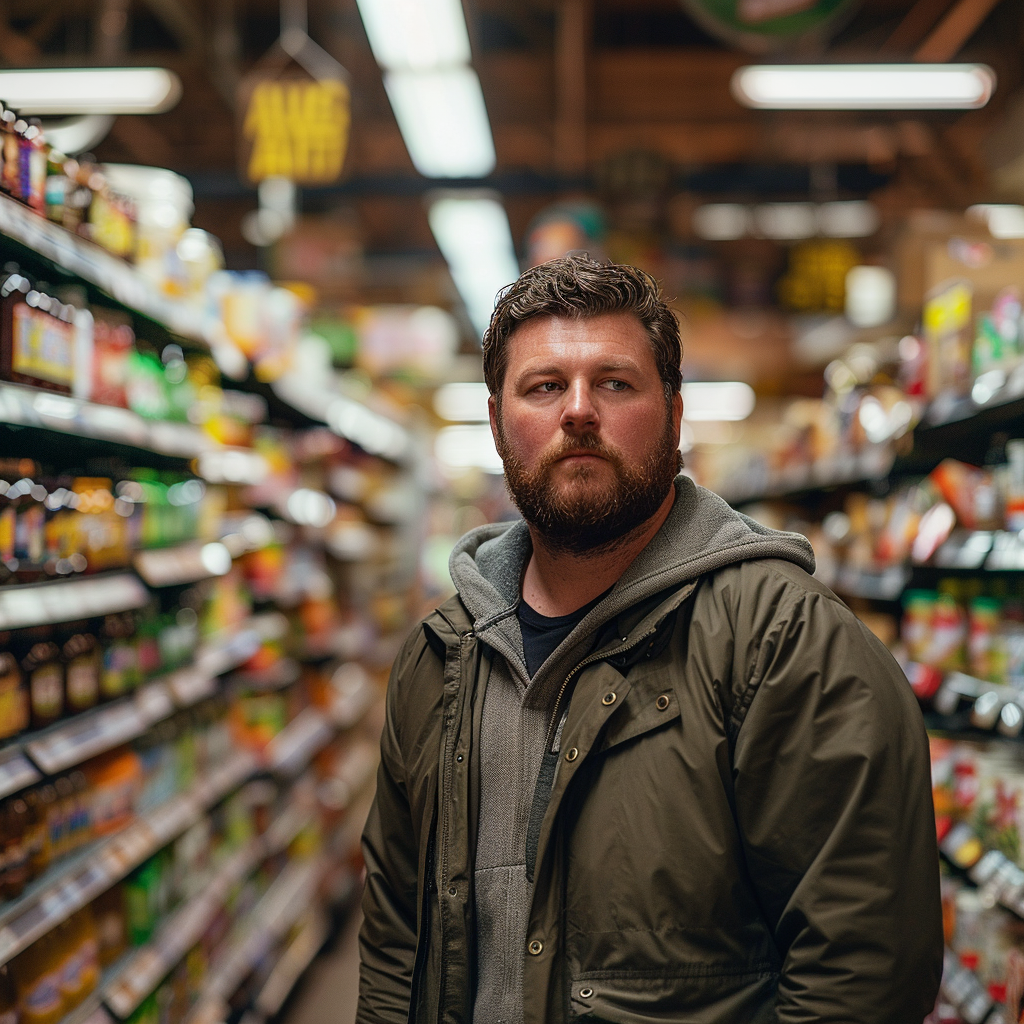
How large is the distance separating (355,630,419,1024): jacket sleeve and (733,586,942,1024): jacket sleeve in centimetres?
69

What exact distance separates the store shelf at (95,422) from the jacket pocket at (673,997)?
5.38 ft

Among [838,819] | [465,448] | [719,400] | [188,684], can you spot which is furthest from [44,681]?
[465,448]

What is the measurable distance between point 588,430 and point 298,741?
12.4 ft

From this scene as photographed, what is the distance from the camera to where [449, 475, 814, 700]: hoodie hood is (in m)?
1.61

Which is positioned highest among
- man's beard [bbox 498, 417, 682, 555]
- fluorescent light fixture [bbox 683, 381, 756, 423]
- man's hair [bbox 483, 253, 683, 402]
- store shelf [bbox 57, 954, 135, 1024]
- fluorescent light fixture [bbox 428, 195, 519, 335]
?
fluorescent light fixture [bbox 428, 195, 519, 335]

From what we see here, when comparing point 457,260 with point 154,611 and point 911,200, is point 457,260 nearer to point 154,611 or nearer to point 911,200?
point 911,200

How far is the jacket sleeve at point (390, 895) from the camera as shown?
1.83m

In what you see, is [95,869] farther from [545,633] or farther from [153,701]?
[545,633]

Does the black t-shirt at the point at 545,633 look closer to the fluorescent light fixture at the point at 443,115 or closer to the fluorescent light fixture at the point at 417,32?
the fluorescent light fixture at the point at 417,32

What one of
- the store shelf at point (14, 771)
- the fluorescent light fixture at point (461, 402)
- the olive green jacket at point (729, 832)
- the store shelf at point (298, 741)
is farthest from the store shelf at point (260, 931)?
the fluorescent light fixture at point (461, 402)

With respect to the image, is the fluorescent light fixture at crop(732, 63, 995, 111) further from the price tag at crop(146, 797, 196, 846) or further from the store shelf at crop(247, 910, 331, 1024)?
the store shelf at crop(247, 910, 331, 1024)

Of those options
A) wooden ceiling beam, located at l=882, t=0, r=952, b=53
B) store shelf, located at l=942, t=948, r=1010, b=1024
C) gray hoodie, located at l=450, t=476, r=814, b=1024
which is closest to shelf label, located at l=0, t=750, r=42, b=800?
gray hoodie, located at l=450, t=476, r=814, b=1024

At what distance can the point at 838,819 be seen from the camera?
1405 mm

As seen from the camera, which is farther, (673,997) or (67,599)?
(67,599)
